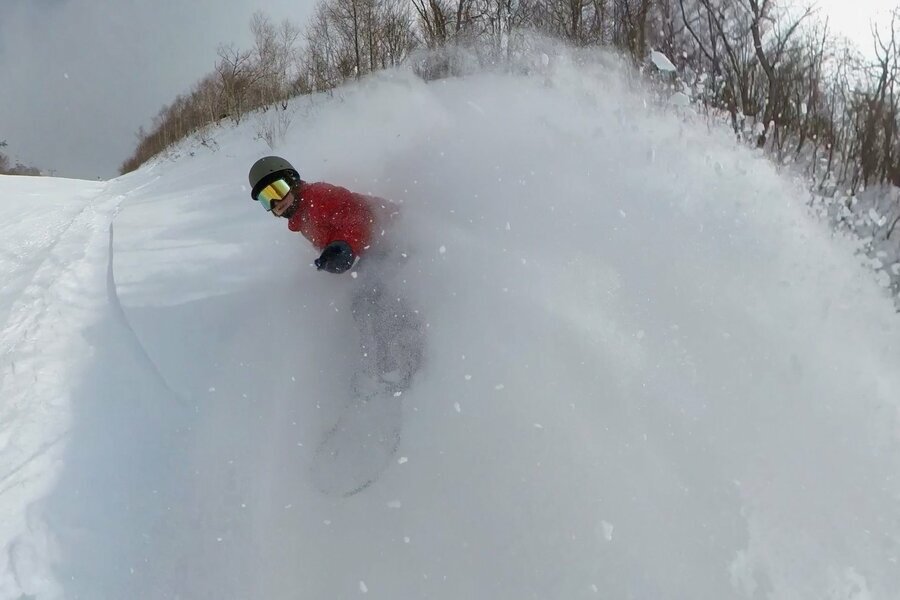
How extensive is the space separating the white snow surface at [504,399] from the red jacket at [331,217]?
0.24 meters

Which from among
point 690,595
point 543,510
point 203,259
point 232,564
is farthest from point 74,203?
point 690,595

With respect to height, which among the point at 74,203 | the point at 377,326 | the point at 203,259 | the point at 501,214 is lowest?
the point at 74,203

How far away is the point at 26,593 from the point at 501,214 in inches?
96.1

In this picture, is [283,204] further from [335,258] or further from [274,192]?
[335,258]

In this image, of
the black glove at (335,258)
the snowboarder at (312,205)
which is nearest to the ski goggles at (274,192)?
the snowboarder at (312,205)

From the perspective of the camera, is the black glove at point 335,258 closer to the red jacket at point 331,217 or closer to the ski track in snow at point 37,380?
the red jacket at point 331,217

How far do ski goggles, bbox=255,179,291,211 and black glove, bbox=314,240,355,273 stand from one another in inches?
16.5

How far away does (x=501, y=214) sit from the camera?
9.32 feet

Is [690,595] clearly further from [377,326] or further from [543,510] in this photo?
[377,326]

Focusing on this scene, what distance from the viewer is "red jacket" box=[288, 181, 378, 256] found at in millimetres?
2580

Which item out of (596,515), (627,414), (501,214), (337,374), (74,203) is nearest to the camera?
(596,515)

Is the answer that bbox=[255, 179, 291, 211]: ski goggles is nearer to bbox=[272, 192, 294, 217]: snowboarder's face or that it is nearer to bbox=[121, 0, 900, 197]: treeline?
bbox=[272, 192, 294, 217]: snowboarder's face

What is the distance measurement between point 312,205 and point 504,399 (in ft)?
4.40

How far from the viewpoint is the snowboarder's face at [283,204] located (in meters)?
2.60
